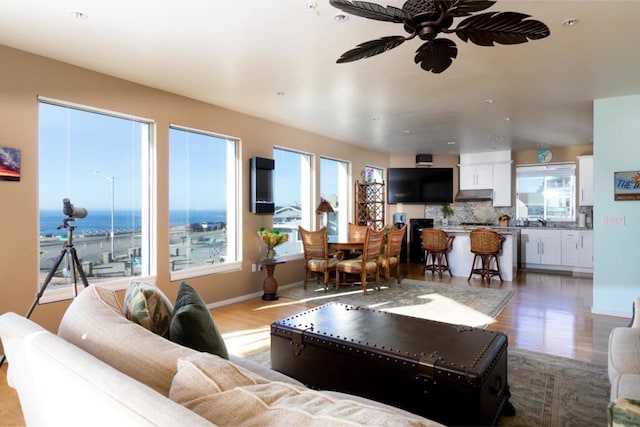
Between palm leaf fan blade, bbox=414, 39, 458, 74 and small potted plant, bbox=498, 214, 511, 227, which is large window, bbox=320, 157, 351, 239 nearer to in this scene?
small potted plant, bbox=498, 214, 511, 227

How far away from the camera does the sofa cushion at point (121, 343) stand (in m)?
0.96

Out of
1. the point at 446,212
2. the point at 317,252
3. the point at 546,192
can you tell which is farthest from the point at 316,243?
the point at 546,192

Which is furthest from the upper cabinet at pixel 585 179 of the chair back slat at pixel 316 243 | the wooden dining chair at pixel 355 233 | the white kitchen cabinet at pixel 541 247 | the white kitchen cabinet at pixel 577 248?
the chair back slat at pixel 316 243

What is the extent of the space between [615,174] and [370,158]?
15.4 ft

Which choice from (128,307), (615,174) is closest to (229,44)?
(128,307)

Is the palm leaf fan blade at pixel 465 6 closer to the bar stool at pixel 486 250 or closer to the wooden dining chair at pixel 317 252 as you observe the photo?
the wooden dining chair at pixel 317 252

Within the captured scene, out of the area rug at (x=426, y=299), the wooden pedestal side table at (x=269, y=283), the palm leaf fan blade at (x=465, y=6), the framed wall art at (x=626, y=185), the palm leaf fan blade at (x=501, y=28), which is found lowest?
the area rug at (x=426, y=299)

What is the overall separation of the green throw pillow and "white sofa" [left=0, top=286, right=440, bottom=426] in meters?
0.19

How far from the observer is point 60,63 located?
3281 millimetres

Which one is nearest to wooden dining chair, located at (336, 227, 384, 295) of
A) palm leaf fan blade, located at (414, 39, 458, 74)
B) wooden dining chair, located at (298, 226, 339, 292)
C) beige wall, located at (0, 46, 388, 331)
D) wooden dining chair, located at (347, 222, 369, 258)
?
wooden dining chair, located at (298, 226, 339, 292)

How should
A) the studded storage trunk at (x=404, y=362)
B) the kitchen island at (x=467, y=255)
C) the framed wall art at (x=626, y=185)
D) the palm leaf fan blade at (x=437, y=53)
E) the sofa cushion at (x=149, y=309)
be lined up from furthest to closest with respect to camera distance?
1. the kitchen island at (x=467, y=255)
2. the framed wall art at (x=626, y=185)
3. the palm leaf fan blade at (x=437, y=53)
4. the studded storage trunk at (x=404, y=362)
5. the sofa cushion at (x=149, y=309)

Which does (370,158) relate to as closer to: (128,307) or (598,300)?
(598,300)

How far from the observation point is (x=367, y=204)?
7816 millimetres

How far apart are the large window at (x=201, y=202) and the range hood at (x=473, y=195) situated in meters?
5.74
